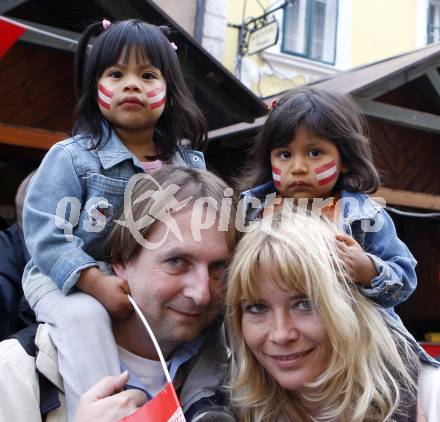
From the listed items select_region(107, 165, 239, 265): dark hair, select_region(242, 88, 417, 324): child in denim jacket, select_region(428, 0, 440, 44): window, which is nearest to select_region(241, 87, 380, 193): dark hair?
select_region(242, 88, 417, 324): child in denim jacket

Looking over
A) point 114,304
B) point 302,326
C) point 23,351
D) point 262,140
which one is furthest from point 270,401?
point 262,140

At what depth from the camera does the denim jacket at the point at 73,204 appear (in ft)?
6.35

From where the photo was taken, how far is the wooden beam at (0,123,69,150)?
4117 mm

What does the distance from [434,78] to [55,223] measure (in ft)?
14.0

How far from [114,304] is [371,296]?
0.79m

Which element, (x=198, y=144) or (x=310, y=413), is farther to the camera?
(x=198, y=144)

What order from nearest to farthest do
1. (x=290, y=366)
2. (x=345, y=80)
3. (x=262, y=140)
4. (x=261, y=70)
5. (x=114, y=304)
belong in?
(x=290, y=366)
(x=114, y=304)
(x=262, y=140)
(x=345, y=80)
(x=261, y=70)

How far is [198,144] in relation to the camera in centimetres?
258

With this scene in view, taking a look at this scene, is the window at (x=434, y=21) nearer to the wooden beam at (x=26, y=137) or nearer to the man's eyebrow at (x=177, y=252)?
the wooden beam at (x=26, y=137)

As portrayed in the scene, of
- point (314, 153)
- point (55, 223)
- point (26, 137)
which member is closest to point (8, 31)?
point (26, 137)

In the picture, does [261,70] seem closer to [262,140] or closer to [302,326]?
[262,140]

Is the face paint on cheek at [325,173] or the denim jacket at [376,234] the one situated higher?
the face paint on cheek at [325,173]

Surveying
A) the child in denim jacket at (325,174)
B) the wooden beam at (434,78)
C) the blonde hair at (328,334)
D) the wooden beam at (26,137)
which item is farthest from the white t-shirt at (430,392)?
the wooden beam at (434,78)

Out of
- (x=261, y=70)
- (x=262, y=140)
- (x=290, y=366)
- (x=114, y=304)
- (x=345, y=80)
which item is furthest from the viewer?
(x=261, y=70)
